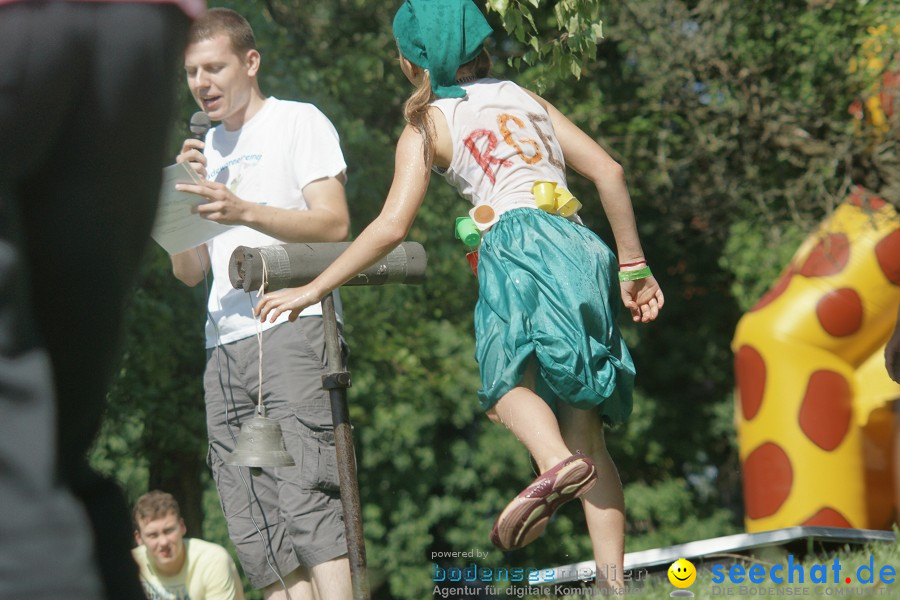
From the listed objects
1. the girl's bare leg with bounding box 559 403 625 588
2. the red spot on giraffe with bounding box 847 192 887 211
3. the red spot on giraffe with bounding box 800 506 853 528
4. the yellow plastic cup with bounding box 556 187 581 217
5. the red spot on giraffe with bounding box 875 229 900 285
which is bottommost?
the red spot on giraffe with bounding box 800 506 853 528

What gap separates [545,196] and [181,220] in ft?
3.48

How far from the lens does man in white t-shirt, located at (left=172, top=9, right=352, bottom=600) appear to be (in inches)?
141

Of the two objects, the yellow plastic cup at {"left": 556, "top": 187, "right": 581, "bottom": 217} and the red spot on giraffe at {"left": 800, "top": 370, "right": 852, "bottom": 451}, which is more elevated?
the yellow plastic cup at {"left": 556, "top": 187, "right": 581, "bottom": 217}

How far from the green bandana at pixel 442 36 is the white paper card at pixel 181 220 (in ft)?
2.45

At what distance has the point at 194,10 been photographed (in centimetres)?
170

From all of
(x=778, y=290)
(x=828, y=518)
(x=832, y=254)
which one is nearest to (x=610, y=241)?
(x=778, y=290)

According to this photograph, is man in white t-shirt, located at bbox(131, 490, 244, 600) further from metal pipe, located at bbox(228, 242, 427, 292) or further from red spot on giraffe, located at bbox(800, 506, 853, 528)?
red spot on giraffe, located at bbox(800, 506, 853, 528)

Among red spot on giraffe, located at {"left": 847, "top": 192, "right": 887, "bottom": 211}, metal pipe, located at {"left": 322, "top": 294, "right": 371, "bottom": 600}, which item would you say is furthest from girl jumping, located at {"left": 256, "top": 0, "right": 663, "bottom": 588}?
red spot on giraffe, located at {"left": 847, "top": 192, "right": 887, "bottom": 211}

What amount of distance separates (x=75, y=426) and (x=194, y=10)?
59 cm

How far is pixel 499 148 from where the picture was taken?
349 cm

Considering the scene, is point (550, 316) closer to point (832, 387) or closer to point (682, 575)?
point (682, 575)

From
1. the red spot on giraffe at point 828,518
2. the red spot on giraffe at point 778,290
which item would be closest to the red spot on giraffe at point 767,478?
the red spot on giraffe at point 828,518

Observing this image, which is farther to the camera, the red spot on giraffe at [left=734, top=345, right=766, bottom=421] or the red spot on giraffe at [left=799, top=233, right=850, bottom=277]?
the red spot on giraffe at [left=734, top=345, right=766, bottom=421]

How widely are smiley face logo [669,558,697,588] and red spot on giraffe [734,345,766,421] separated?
4886 millimetres
